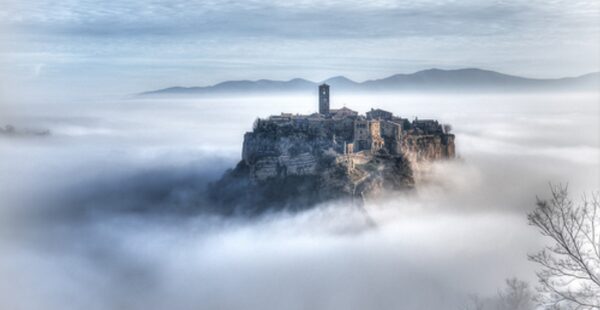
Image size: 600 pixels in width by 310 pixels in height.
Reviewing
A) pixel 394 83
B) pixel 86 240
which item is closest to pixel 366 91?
pixel 394 83

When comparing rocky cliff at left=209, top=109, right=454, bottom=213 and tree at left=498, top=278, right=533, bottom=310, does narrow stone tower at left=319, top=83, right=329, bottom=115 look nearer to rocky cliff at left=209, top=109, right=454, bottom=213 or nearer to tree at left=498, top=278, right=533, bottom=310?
rocky cliff at left=209, top=109, right=454, bottom=213

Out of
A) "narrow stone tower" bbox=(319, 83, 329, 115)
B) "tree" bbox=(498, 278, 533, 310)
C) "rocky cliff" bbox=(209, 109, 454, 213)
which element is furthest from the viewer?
"narrow stone tower" bbox=(319, 83, 329, 115)

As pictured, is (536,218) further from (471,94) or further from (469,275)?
(471,94)

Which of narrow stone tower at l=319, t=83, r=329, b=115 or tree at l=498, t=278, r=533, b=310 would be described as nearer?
tree at l=498, t=278, r=533, b=310

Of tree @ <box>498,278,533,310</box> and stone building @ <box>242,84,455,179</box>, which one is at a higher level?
stone building @ <box>242,84,455,179</box>

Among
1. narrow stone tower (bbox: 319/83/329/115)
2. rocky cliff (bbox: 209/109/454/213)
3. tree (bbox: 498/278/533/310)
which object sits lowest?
tree (bbox: 498/278/533/310)

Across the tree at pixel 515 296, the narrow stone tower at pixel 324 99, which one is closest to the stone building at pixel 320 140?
the narrow stone tower at pixel 324 99

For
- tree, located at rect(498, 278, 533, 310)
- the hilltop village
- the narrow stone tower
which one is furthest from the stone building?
tree, located at rect(498, 278, 533, 310)
